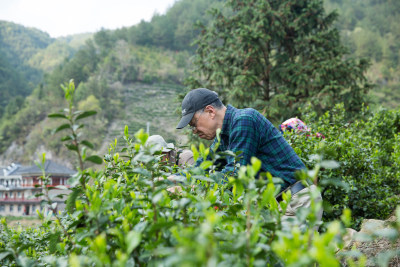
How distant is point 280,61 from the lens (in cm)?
1248

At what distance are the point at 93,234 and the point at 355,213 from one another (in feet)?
15.2

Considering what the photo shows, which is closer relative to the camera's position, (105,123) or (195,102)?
(195,102)

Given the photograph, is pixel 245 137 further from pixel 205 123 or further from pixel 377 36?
pixel 377 36

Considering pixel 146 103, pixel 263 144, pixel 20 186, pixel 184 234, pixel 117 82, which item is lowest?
pixel 20 186

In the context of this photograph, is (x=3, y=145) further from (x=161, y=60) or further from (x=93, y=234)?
(x=93, y=234)

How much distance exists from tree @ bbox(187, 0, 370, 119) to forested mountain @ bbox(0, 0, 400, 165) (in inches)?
1088

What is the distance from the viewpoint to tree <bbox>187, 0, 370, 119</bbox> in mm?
11094

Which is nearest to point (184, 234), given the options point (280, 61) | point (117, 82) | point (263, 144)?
point (263, 144)

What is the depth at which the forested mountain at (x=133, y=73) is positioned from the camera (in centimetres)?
5131

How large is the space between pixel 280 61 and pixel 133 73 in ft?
187

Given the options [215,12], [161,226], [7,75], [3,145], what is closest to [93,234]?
[161,226]

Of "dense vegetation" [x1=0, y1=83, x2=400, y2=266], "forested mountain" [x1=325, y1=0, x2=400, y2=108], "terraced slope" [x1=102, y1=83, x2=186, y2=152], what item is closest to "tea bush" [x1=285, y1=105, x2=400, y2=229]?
"dense vegetation" [x1=0, y1=83, x2=400, y2=266]

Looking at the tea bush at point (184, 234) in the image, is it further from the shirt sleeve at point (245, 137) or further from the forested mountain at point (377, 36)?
the forested mountain at point (377, 36)

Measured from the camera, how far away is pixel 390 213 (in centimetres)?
461
